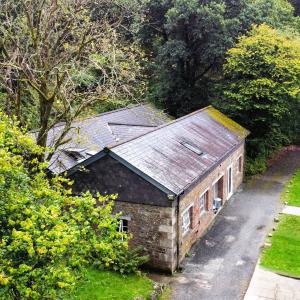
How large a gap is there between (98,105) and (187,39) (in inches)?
357

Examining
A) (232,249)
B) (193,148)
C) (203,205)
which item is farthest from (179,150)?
(232,249)

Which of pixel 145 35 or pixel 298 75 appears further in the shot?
pixel 145 35

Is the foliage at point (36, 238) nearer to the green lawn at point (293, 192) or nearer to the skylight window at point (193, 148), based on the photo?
the skylight window at point (193, 148)

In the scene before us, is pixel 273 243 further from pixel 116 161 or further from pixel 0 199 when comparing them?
pixel 0 199

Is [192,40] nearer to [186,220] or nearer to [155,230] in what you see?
[186,220]

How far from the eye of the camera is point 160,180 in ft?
60.7

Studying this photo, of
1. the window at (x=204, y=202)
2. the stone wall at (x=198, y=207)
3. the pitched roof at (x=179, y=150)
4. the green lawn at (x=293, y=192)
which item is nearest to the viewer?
the pitched roof at (x=179, y=150)

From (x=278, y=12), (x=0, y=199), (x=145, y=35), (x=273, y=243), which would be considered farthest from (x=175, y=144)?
(x=278, y=12)

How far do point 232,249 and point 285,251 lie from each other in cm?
243

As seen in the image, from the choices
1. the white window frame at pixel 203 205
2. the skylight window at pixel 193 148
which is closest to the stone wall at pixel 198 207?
the white window frame at pixel 203 205

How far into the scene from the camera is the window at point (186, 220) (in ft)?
66.1

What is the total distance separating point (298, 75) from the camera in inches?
1345

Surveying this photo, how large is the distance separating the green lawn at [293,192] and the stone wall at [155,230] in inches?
460

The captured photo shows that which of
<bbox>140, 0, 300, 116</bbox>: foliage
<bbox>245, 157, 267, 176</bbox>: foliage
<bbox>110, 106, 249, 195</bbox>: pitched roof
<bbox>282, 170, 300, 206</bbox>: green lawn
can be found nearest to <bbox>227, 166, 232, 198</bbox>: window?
<bbox>110, 106, 249, 195</bbox>: pitched roof
